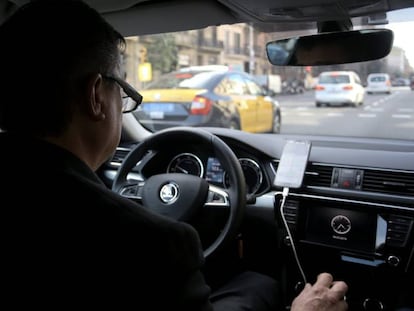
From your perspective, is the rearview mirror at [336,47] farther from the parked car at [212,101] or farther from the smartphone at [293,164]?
the parked car at [212,101]

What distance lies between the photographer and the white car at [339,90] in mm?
4348

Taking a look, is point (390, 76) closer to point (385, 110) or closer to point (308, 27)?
point (385, 110)

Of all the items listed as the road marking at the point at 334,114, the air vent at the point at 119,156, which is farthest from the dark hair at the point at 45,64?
the road marking at the point at 334,114

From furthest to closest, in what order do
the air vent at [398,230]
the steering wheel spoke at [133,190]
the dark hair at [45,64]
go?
the steering wheel spoke at [133,190] < the air vent at [398,230] < the dark hair at [45,64]

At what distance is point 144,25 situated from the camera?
284 cm

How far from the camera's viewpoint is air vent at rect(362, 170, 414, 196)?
2.59 meters

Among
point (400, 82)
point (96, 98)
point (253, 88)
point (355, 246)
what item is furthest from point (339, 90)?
point (96, 98)

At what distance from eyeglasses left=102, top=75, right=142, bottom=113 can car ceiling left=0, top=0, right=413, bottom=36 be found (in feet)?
2.98

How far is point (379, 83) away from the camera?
4195 mm

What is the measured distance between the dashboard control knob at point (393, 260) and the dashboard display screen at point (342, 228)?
0.09 meters

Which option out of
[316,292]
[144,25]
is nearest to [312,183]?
[316,292]

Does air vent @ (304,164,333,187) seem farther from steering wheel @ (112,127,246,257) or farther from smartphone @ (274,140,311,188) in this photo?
A: steering wheel @ (112,127,246,257)

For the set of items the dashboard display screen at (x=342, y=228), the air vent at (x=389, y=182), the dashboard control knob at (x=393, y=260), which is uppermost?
the air vent at (x=389, y=182)

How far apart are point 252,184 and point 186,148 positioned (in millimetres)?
454
